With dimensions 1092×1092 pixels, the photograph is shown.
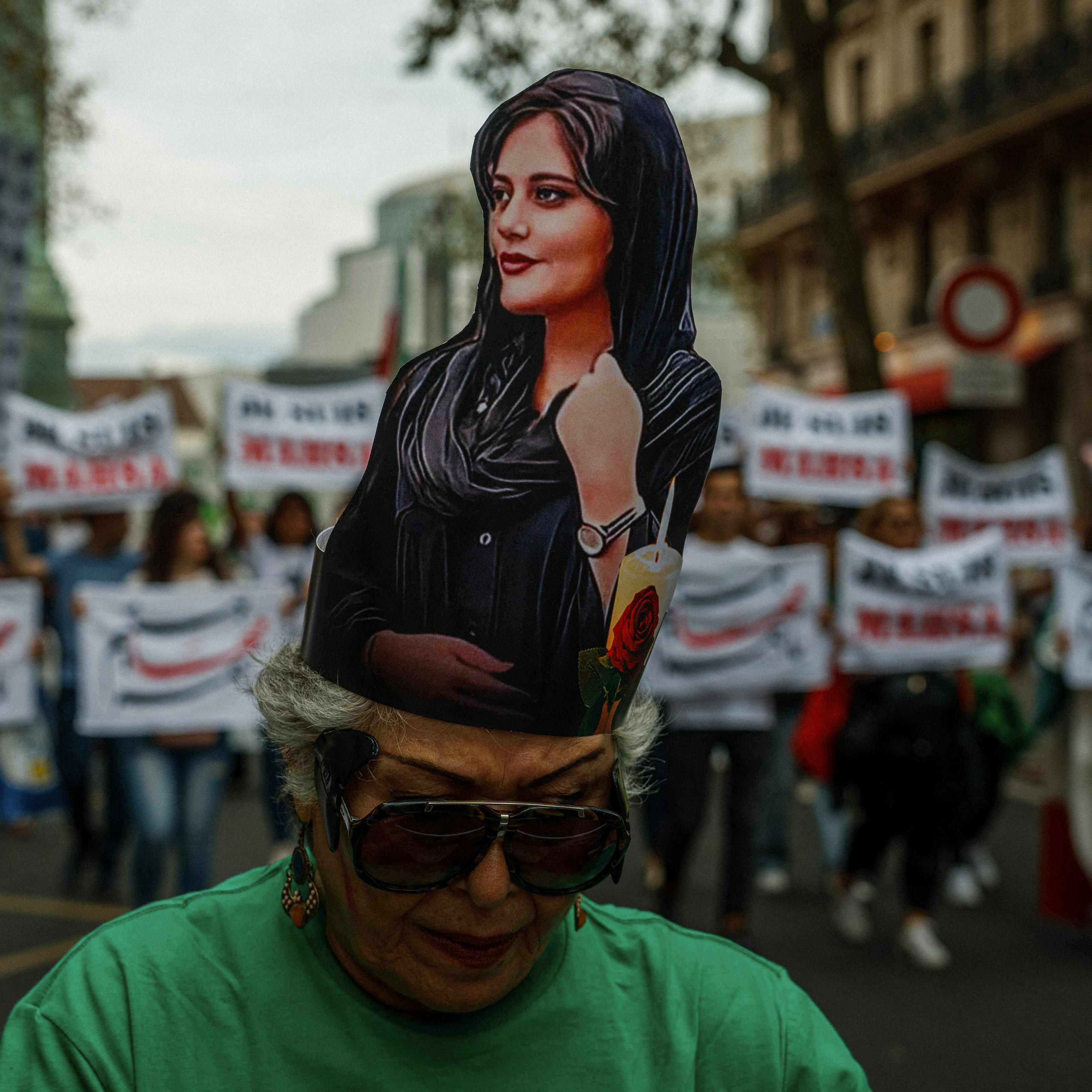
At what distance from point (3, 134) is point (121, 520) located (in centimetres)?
528

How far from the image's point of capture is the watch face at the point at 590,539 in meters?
1.55

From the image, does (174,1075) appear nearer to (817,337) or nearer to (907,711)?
(907,711)

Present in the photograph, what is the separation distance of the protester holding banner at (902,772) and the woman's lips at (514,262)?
5.04 metres

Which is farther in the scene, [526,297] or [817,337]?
[817,337]

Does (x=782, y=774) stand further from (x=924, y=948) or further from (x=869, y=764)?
(x=924, y=948)

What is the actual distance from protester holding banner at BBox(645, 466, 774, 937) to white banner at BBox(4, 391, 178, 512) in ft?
10.5

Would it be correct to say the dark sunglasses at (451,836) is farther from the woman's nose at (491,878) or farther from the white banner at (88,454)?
the white banner at (88,454)

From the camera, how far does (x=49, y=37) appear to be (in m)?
15.7

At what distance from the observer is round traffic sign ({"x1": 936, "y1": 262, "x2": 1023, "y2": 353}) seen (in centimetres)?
1078

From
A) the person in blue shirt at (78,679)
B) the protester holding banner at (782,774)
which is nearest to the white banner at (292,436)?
the person in blue shirt at (78,679)

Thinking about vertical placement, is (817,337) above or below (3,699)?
above

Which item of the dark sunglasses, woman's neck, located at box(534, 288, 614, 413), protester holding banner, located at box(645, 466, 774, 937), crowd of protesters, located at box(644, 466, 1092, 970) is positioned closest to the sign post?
crowd of protesters, located at box(644, 466, 1092, 970)

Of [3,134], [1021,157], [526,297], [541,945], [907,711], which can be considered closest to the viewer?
[526,297]

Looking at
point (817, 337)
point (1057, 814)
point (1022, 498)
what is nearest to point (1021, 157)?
point (817, 337)
